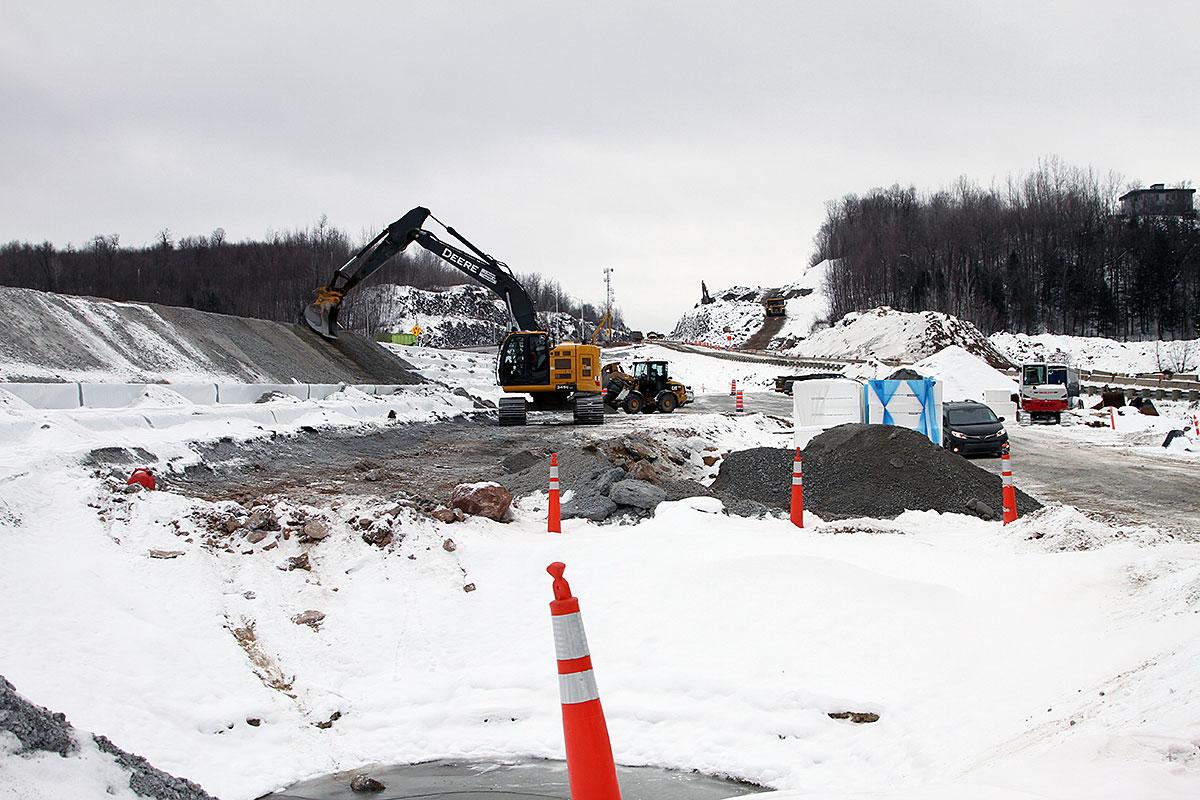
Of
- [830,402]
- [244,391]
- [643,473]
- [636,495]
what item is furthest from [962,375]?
[636,495]

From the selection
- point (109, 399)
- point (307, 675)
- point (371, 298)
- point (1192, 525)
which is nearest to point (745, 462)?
point (1192, 525)

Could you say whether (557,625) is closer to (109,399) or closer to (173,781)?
(173,781)

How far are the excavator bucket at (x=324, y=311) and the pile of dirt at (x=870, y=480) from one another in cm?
1952

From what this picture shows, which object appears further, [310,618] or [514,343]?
[514,343]

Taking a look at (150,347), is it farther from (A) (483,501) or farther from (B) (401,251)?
(A) (483,501)

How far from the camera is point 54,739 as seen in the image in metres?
3.03

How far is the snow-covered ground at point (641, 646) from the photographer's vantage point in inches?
171

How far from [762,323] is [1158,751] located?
4690 inches

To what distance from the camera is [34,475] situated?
8328 mm

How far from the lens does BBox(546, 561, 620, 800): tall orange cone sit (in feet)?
10.6

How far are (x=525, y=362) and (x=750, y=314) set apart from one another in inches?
4223

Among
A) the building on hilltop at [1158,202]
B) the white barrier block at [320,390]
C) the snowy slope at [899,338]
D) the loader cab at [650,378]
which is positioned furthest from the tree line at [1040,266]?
the white barrier block at [320,390]

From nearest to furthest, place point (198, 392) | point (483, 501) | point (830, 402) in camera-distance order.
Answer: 1. point (483, 501)
2. point (198, 392)
3. point (830, 402)

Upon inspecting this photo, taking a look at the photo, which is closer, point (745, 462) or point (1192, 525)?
point (1192, 525)
